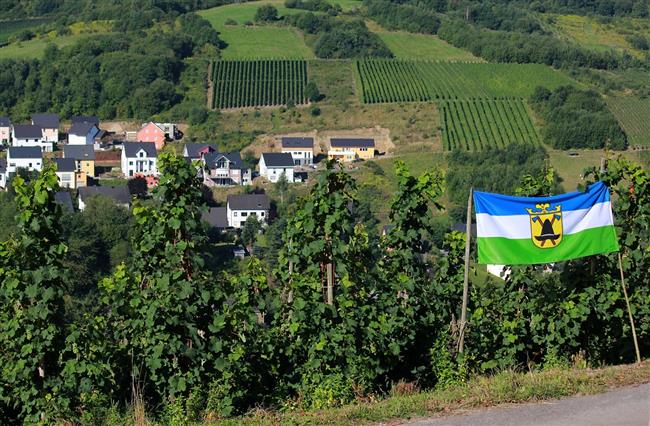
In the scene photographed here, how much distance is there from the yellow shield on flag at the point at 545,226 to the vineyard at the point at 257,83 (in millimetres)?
64155

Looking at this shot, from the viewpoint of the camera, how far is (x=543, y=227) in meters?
12.6

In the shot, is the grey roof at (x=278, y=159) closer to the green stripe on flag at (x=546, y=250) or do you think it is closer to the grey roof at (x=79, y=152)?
the grey roof at (x=79, y=152)

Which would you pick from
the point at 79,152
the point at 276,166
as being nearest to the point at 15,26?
the point at 79,152

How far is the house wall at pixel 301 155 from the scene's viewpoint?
66.6m

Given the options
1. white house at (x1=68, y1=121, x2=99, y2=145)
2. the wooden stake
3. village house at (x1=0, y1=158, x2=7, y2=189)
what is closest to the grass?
white house at (x1=68, y1=121, x2=99, y2=145)

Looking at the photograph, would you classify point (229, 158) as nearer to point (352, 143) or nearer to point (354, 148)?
point (354, 148)

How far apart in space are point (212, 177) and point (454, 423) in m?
53.4

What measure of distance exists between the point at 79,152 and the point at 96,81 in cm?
1592

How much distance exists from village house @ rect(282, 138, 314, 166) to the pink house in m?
7.54

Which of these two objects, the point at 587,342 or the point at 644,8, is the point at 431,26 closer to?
the point at 644,8

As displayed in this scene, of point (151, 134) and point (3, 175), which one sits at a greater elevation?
point (151, 134)

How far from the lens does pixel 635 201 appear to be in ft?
44.4

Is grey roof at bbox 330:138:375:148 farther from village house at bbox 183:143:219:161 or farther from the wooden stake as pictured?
the wooden stake

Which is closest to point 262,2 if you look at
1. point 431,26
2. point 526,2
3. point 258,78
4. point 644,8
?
point 431,26
